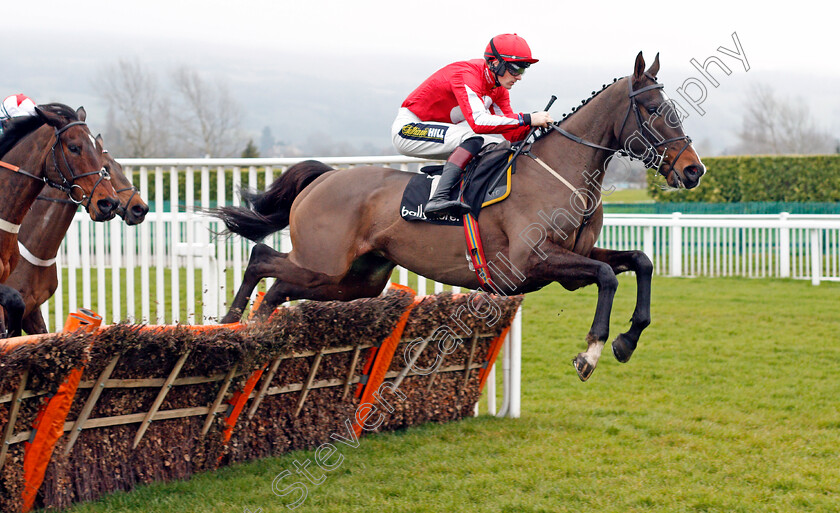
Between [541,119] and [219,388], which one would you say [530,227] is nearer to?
[541,119]

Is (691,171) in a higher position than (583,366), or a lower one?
higher

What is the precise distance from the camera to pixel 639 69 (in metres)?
4.05

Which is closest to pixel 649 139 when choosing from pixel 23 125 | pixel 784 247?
pixel 23 125

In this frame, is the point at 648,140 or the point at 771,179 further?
the point at 771,179

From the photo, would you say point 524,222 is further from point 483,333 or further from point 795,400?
point 795,400

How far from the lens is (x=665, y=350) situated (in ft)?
27.6

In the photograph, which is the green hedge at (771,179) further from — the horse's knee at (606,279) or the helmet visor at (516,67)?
the horse's knee at (606,279)

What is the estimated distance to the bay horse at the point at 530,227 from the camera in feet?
12.8

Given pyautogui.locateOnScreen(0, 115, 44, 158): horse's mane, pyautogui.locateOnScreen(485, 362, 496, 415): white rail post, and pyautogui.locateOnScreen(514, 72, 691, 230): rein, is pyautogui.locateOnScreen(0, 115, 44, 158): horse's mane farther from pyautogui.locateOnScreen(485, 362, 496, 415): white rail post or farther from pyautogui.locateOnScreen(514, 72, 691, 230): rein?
pyautogui.locateOnScreen(485, 362, 496, 415): white rail post

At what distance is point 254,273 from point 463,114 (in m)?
1.36

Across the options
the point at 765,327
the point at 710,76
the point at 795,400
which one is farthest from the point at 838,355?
the point at 710,76

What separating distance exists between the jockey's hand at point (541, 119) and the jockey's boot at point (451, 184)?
0.32m

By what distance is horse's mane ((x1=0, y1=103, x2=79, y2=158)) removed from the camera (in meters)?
4.31

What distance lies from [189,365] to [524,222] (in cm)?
165
